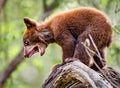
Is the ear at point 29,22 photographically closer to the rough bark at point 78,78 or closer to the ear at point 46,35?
the ear at point 46,35

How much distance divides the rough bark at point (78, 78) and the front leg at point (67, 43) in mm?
411

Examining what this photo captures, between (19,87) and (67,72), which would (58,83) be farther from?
(19,87)

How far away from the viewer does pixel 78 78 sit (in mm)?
5340

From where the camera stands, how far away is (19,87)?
44.9 feet

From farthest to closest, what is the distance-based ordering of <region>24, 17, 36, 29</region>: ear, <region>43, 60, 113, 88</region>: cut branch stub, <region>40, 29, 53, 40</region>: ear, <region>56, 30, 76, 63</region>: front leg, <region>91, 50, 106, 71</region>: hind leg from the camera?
<region>24, 17, 36, 29</region>: ear < <region>40, 29, 53, 40</region>: ear < <region>56, 30, 76, 63</region>: front leg < <region>91, 50, 106, 71</region>: hind leg < <region>43, 60, 113, 88</region>: cut branch stub

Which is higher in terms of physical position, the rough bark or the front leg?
the front leg

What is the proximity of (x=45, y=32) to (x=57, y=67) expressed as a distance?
857mm

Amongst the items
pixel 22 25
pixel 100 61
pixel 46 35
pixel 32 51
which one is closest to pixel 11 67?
pixel 22 25

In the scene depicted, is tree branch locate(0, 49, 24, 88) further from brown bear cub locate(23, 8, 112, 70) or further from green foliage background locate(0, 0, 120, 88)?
brown bear cub locate(23, 8, 112, 70)

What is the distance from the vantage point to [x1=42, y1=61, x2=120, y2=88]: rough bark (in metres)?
5.23


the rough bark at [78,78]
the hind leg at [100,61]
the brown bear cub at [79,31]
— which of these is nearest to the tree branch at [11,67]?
the brown bear cub at [79,31]

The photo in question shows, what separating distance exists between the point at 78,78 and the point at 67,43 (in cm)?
98

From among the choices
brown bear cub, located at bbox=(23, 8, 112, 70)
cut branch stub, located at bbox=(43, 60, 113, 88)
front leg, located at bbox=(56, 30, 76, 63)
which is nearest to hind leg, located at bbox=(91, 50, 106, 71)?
brown bear cub, located at bbox=(23, 8, 112, 70)

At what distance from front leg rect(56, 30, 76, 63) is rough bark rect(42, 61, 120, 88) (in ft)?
1.35
